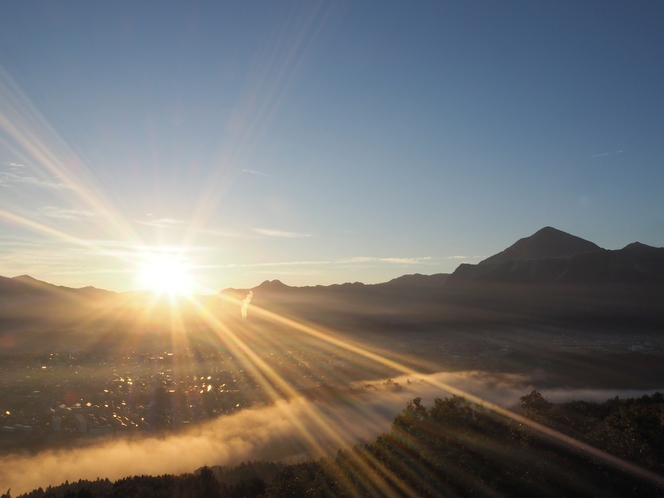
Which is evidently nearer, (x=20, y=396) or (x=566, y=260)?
(x=20, y=396)

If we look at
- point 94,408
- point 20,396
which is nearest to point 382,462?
point 94,408

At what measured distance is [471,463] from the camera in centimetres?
1478

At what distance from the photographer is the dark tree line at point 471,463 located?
13328 mm

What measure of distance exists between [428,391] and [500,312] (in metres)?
101

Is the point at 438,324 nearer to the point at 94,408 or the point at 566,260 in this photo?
the point at 566,260

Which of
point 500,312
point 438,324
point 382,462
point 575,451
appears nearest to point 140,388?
point 382,462

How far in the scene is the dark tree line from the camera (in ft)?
43.7

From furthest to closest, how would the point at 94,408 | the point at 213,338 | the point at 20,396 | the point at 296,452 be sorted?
the point at 213,338, the point at 20,396, the point at 94,408, the point at 296,452

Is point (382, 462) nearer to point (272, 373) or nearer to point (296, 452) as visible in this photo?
point (296, 452)

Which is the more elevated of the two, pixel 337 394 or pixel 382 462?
pixel 382 462

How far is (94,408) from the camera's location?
4231cm

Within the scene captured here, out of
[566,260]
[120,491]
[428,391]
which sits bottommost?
[428,391]

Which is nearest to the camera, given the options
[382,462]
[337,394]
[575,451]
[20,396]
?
[575,451]

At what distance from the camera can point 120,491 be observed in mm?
18078
